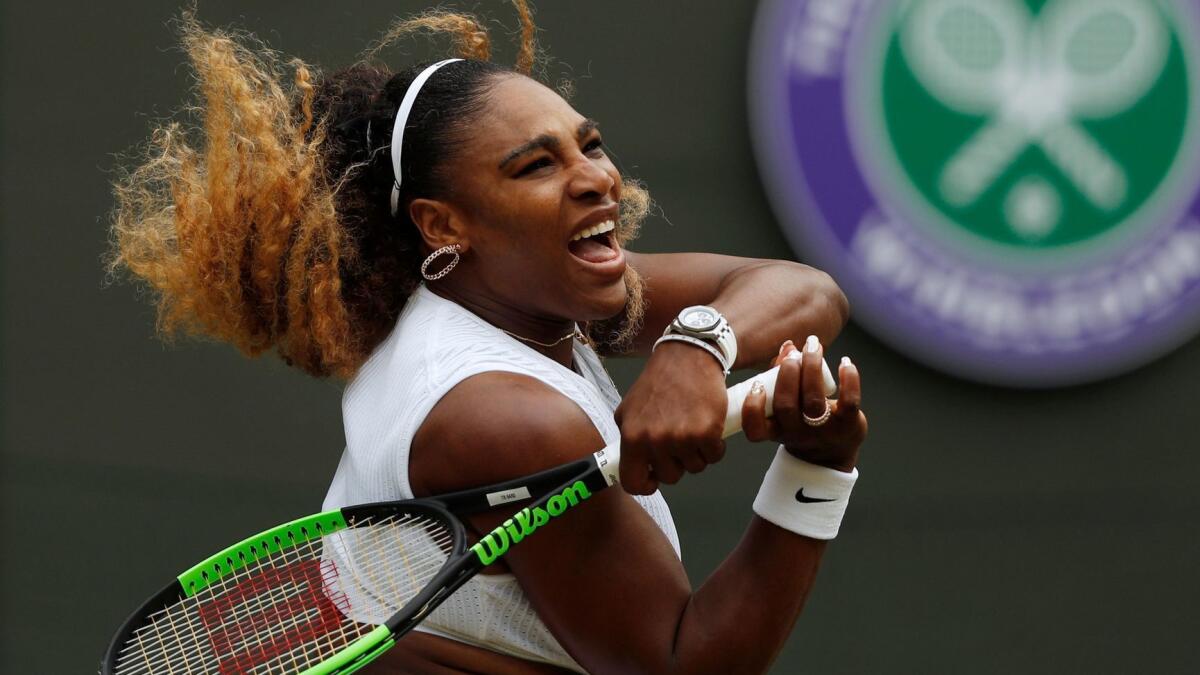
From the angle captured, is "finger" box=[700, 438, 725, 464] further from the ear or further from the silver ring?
the ear

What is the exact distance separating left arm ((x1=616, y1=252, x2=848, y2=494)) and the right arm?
11 cm

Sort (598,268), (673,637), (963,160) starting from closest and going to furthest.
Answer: (673,637) < (598,268) < (963,160)

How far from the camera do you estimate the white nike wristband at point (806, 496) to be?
200cm

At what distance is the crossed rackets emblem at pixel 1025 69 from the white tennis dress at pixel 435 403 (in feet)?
5.30

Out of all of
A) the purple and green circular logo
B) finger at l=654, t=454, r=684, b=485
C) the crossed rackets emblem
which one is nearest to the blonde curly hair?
A: finger at l=654, t=454, r=684, b=485

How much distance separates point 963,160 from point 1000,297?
32 centimetres

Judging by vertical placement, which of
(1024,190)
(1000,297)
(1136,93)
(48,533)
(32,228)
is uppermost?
(1136,93)

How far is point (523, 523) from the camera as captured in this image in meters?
1.94

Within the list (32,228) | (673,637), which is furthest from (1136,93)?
(32,228)

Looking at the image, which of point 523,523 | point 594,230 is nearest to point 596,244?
point 594,230

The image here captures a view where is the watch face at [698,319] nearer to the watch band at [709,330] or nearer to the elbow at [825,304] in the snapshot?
the watch band at [709,330]

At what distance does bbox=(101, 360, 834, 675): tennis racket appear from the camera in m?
1.93

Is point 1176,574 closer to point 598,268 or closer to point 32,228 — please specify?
point 598,268

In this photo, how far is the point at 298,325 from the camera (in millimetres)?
2312
